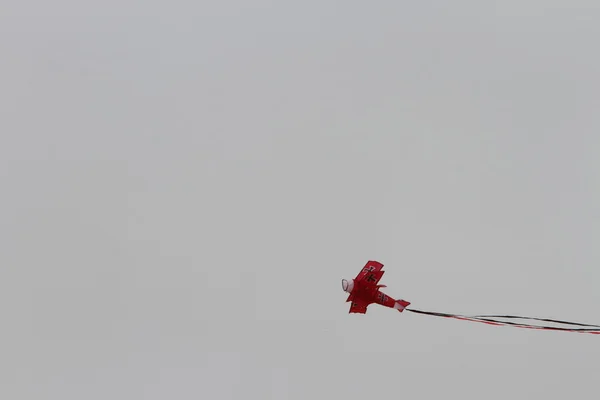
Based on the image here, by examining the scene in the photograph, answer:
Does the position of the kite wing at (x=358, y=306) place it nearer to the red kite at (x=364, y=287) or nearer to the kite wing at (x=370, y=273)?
the red kite at (x=364, y=287)

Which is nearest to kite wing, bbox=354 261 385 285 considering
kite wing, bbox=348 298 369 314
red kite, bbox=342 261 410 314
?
red kite, bbox=342 261 410 314

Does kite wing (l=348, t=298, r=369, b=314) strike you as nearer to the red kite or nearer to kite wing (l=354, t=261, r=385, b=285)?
the red kite

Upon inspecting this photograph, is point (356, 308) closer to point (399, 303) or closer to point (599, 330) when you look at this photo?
point (399, 303)

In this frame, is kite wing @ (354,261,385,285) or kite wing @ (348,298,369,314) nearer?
kite wing @ (354,261,385,285)

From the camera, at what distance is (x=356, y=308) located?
31.1 metres

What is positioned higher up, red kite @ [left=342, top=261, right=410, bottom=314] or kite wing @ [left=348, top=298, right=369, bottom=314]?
red kite @ [left=342, top=261, right=410, bottom=314]

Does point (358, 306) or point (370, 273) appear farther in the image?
point (358, 306)

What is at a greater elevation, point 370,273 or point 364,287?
point 370,273

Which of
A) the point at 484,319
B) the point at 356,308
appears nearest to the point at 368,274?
the point at 356,308

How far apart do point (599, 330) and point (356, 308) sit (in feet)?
35.8

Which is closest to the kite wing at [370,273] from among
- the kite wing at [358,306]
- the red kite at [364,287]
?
the red kite at [364,287]

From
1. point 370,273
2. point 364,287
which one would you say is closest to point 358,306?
point 364,287

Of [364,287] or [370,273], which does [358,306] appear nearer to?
[364,287]

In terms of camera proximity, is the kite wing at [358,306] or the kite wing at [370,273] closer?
the kite wing at [370,273]
